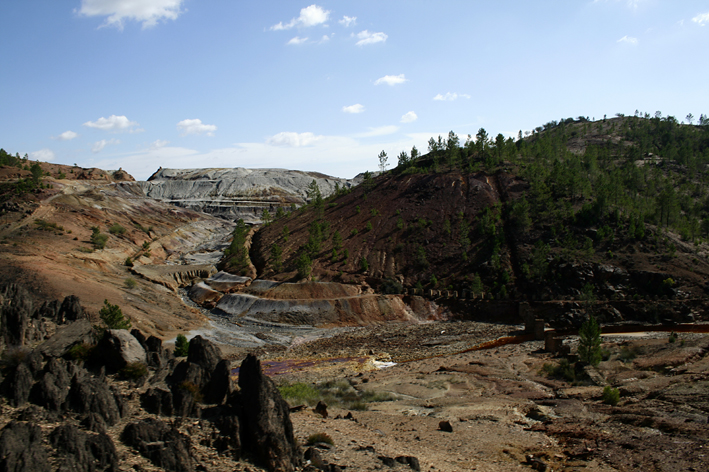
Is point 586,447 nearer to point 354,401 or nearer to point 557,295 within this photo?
point 354,401

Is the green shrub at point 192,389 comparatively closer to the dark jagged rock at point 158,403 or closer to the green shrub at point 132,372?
the dark jagged rock at point 158,403

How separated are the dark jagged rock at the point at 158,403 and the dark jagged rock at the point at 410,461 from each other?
8.71 meters

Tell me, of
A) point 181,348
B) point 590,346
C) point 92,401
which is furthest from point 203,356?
point 590,346

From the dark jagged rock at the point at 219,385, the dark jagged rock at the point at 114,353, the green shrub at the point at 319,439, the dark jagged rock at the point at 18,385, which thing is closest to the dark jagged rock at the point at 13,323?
the dark jagged rock at the point at 114,353

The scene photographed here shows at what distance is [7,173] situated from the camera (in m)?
103

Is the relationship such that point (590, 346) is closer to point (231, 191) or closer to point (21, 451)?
point (21, 451)

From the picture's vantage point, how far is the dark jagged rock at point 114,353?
1920 centimetres

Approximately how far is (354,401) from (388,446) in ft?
28.8

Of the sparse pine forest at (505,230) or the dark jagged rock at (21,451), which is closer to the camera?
the dark jagged rock at (21,451)

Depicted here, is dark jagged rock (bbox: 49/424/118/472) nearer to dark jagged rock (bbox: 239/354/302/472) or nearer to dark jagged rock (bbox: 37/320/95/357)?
dark jagged rock (bbox: 239/354/302/472)

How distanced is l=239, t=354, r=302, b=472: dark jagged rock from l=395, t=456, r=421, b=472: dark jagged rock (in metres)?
3.94

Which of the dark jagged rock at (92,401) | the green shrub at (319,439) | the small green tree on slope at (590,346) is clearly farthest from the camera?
the small green tree on slope at (590,346)

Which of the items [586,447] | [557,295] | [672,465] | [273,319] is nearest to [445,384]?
[586,447]

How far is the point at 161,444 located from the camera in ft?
44.0
